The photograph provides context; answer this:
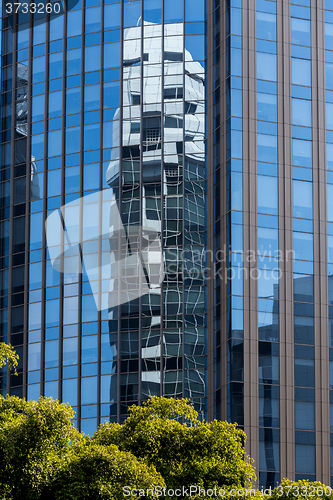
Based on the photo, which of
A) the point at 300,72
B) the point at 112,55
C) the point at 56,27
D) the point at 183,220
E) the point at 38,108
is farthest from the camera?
the point at 56,27

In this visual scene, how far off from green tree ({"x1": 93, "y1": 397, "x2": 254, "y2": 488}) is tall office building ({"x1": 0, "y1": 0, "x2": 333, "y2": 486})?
2143 cm

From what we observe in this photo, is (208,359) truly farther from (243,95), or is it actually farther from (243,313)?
(243,95)

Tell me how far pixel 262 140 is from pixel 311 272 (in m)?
10.4

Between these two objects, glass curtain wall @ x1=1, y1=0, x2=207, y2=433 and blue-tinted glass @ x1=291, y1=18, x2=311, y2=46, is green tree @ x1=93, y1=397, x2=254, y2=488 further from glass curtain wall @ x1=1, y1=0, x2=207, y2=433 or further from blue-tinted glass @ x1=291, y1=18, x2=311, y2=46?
blue-tinted glass @ x1=291, y1=18, x2=311, y2=46

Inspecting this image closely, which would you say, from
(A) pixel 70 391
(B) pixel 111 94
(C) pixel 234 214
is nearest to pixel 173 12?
(B) pixel 111 94

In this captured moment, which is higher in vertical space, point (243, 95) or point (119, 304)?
point (243, 95)

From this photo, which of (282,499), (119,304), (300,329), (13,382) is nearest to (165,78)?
(119,304)

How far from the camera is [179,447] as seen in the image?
97.9ft

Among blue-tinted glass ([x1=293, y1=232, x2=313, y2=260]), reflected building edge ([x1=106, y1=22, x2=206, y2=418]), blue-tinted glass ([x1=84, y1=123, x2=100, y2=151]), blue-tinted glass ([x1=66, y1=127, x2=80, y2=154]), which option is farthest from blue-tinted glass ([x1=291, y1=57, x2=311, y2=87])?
blue-tinted glass ([x1=66, y1=127, x2=80, y2=154])

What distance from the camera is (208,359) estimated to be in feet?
180

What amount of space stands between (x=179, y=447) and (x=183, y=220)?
1141 inches

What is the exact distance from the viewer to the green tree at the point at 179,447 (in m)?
29.1

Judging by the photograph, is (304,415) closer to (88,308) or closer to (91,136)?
(88,308)

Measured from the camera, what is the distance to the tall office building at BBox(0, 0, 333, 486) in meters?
53.8
